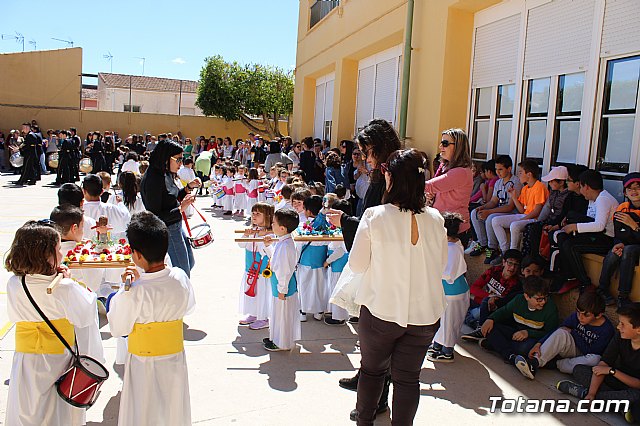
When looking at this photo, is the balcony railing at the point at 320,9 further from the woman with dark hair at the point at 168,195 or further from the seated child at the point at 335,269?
the woman with dark hair at the point at 168,195

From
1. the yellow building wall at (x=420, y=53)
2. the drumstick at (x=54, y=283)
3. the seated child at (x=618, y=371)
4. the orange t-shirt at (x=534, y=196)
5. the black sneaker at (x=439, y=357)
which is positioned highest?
the yellow building wall at (x=420, y=53)

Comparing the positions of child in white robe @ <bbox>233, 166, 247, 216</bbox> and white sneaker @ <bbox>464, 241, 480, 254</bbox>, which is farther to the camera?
child in white robe @ <bbox>233, 166, 247, 216</bbox>

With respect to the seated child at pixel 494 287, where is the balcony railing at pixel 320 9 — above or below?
above

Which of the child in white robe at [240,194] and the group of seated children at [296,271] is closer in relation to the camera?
the group of seated children at [296,271]

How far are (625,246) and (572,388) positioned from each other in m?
1.34

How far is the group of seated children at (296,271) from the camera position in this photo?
17.5 feet

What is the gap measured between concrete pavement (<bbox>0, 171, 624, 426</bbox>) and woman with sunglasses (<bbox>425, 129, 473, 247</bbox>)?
140 cm

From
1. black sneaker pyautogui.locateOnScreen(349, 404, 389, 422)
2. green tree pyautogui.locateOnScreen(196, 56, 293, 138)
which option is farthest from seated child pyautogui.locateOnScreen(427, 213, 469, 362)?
green tree pyautogui.locateOnScreen(196, 56, 293, 138)

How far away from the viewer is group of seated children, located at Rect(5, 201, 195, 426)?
3.25 meters

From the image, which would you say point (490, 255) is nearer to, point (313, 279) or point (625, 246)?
point (625, 246)

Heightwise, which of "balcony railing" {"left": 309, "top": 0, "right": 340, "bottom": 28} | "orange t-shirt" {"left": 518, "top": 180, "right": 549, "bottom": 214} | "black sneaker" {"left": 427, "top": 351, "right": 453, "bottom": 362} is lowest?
"black sneaker" {"left": 427, "top": 351, "right": 453, "bottom": 362}

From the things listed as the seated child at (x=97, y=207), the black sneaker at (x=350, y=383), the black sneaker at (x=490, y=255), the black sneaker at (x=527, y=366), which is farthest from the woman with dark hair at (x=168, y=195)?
the black sneaker at (x=490, y=255)

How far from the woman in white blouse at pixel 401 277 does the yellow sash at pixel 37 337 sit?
177cm

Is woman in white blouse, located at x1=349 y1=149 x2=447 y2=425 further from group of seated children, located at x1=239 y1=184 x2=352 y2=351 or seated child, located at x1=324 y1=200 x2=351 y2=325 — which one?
seated child, located at x1=324 y1=200 x2=351 y2=325
